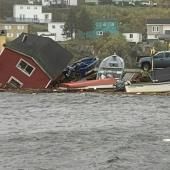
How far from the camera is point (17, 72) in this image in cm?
4372

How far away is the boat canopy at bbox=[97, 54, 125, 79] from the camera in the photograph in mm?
45688

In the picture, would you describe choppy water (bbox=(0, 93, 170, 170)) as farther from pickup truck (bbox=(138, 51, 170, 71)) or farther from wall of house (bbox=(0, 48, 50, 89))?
pickup truck (bbox=(138, 51, 170, 71))

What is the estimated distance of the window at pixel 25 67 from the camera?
4374cm

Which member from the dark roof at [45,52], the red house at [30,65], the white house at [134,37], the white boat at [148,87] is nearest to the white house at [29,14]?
the white house at [134,37]

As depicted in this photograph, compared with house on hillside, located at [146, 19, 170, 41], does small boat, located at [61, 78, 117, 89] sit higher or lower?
higher

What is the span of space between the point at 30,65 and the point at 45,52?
5.71ft

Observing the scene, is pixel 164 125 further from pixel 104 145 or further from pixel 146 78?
pixel 146 78

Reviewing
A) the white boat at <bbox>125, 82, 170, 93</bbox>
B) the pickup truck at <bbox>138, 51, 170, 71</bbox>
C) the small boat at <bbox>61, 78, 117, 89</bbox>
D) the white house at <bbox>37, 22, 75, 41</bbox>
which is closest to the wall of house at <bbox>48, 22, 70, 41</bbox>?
the white house at <bbox>37, 22, 75, 41</bbox>

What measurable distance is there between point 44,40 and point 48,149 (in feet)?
83.6

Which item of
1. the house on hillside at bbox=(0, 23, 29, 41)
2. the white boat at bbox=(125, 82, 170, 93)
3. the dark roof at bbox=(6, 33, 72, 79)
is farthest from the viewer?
the house on hillside at bbox=(0, 23, 29, 41)

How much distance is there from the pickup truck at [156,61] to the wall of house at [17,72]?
1028cm

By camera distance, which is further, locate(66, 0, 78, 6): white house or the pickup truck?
locate(66, 0, 78, 6): white house

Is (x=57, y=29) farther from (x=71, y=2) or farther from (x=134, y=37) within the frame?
(x=71, y=2)

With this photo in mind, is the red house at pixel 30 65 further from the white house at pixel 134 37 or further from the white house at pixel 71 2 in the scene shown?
the white house at pixel 71 2
